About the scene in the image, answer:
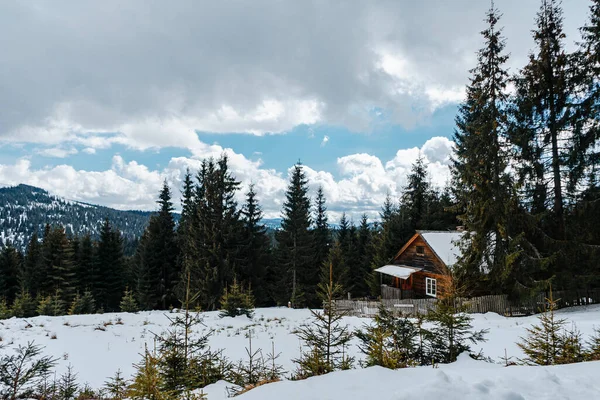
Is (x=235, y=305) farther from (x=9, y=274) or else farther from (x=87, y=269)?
(x=9, y=274)

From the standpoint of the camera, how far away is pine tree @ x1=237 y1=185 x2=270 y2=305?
97.5 feet

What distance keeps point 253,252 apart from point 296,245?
454cm

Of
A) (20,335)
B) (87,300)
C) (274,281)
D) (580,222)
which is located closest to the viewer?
(20,335)

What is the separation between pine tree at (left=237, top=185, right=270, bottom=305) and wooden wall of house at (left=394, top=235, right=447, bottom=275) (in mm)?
13635

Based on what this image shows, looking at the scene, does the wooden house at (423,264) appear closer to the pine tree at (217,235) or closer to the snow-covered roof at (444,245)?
the snow-covered roof at (444,245)

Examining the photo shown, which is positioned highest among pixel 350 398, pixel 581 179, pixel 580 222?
pixel 581 179

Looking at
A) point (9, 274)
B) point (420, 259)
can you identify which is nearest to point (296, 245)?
point (420, 259)

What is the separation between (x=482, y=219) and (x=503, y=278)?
3.20 m

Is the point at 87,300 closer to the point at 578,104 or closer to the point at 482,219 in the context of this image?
the point at 482,219

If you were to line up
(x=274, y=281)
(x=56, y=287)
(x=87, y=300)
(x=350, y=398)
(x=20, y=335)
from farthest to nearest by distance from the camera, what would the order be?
Result: (x=274, y=281), (x=56, y=287), (x=87, y=300), (x=20, y=335), (x=350, y=398)

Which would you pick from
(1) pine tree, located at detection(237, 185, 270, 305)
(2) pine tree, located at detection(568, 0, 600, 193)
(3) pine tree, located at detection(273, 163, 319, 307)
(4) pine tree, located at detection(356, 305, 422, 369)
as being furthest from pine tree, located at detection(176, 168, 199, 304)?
(2) pine tree, located at detection(568, 0, 600, 193)

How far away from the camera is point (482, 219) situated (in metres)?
16.5

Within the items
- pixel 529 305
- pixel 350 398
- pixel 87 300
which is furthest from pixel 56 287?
pixel 529 305

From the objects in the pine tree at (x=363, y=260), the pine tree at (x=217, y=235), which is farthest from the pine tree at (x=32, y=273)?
the pine tree at (x=363, y=260)
